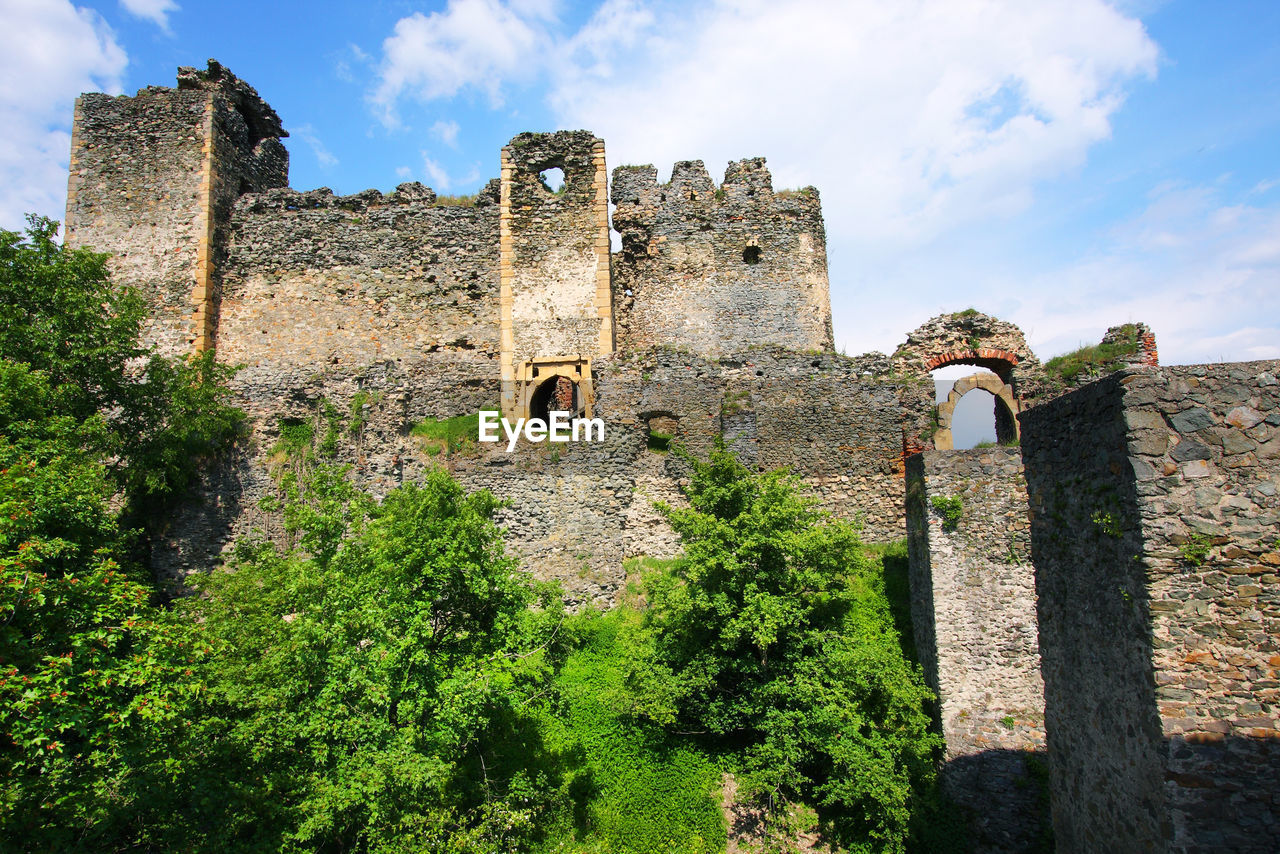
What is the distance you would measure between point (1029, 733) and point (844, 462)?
6811mm

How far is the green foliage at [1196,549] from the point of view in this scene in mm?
5262

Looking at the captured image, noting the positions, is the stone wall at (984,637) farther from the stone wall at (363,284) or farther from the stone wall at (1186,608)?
the stone wall at (363,284)

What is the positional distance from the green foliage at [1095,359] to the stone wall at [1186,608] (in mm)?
12839

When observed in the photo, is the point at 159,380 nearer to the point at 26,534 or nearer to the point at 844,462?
the point at 26,534

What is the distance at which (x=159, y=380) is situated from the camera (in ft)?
59.6

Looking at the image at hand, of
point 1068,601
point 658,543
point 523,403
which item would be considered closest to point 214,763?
point 658,543

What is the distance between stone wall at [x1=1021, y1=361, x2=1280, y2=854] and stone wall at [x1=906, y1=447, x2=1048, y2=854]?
6.48 metres

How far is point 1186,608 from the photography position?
5.27 meters

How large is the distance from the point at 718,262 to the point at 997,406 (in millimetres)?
9646

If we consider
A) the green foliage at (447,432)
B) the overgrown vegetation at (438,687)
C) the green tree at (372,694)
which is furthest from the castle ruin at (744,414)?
the green tree at (372,694)

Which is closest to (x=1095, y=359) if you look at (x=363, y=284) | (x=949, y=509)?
(x=949, y=509)

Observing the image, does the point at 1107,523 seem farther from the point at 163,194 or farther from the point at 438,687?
the point at 163,194

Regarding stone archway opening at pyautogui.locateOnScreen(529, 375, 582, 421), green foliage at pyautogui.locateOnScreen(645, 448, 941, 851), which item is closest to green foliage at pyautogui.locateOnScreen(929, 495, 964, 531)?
green foliage at pyautogui.locateOnScreen(645, 448, 941, 851)

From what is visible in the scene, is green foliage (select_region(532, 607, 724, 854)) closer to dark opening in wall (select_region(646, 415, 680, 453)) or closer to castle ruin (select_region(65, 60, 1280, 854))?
castle ruin (select_region(65, 60, 1280, 854))
